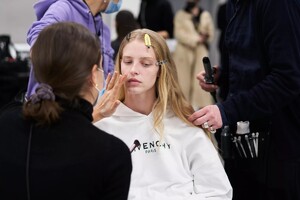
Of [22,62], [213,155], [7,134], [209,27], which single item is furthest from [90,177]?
[209,27]

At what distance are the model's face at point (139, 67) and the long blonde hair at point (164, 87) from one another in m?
0.03

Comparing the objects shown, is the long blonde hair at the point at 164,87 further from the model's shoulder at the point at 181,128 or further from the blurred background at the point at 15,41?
the blurred background at the point at 15,41

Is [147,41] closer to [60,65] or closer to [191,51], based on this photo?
[60,65]

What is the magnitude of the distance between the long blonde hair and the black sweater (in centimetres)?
76

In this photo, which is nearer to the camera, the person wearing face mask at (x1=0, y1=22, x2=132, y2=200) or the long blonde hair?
the person wearing face mask at (x1=0, y1=22, x2=132, y2=200)

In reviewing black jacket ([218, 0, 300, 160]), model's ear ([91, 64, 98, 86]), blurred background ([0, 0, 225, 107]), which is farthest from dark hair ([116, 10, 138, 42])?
model's ear ([91, 64, 98, 86])

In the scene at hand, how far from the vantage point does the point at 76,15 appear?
259 cm

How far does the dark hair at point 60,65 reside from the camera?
1.45 meters

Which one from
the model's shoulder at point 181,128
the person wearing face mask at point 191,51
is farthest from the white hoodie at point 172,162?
the person wearing face mask at point 191,51

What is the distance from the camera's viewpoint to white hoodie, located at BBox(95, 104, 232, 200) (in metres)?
2.06

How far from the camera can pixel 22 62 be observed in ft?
16.7

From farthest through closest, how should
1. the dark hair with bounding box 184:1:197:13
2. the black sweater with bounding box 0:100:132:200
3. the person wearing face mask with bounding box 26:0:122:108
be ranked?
the dark hair with bounding box 184:1:197:13
the person wearing face mask with bounding box 26:0:122:108
the black sweater with bounding box 0:100:132:200

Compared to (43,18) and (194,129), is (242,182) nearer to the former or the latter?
(194,129)

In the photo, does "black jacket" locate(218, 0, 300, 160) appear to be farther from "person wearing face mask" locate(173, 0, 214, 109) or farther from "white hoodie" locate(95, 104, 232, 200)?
"person wearing face mask" locate(173, 0, 214, 109)
